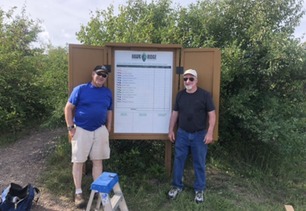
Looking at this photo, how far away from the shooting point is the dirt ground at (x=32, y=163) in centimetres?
455

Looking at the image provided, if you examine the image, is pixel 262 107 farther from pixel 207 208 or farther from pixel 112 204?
pixel 112 204

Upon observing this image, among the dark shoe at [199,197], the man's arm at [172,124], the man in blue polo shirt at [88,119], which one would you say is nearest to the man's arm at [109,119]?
the man in blue polo shirt at [88,119]

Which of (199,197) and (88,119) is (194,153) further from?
(88,119)

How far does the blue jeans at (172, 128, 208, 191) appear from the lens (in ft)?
15.0

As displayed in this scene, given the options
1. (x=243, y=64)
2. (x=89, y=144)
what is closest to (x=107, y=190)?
(x=89, y=144)

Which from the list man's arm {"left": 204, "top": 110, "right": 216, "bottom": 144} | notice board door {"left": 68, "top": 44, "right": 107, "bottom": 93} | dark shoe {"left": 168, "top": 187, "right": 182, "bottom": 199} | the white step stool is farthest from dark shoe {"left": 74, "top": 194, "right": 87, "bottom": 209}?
man's arm {"left": 204, "top": 110, "right": 216, "bottom": 144}

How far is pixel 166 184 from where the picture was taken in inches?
200

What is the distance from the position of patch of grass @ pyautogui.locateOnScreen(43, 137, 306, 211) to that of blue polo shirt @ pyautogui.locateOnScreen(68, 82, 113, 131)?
1115mm

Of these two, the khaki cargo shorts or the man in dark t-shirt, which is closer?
the khaki cargo shorts

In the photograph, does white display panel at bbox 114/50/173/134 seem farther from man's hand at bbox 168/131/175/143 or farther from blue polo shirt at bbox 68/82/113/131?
blue polo shirt at bbox 68/82/113/131

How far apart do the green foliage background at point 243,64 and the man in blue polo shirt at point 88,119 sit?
3.76 feet

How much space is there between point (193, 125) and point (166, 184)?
113 centimetres

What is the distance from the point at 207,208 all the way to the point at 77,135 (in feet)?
6.27

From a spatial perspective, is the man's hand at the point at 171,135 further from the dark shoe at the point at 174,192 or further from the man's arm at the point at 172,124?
the dark shoe at the point at 174,192
